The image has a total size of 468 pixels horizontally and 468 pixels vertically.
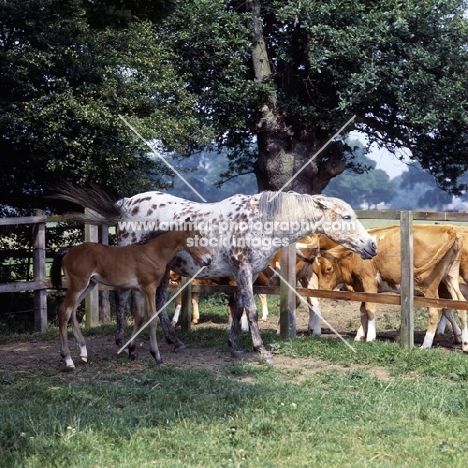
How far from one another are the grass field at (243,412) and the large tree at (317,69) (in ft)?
28.5

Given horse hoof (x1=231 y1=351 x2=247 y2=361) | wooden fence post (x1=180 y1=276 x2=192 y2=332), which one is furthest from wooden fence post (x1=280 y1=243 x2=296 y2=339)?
wooden fence post (x1=180 y1=276 x2=192 y2=332)

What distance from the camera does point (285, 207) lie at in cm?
995

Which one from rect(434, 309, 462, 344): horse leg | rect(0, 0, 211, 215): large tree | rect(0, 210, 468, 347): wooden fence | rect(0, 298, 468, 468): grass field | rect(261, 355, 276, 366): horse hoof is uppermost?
rect(0, 0, 211, 215): large tree

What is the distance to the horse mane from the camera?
391 inches

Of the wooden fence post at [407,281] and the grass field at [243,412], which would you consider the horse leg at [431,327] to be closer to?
the wooden fence post at [407,281]

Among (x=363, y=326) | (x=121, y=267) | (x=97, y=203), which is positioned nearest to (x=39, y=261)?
(x=97, y=203)

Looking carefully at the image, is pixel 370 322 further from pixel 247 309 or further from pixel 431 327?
pixel 247 309

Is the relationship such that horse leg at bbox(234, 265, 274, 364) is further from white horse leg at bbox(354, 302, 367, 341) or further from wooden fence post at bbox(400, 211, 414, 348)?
white horse leg at bbox(354, 302, 367, 341)

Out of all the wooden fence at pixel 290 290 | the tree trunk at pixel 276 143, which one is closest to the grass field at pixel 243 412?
the wooden fence at pixel 290 290

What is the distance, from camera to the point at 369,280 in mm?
11352

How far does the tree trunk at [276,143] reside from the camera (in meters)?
17.6

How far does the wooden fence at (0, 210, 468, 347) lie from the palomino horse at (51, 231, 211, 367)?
6.71 feet

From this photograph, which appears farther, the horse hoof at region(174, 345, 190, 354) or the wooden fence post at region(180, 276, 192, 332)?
the wooden fence post at region(180, 276, 192, 332)

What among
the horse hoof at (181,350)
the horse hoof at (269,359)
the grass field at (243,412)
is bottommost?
the grass field at (243,412)
